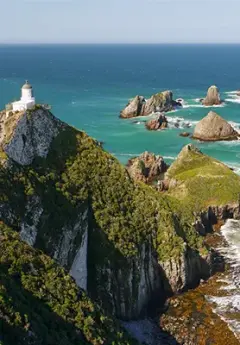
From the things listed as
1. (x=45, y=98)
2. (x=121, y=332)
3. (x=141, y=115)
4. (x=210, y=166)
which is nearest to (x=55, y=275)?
(x=121, y=332)

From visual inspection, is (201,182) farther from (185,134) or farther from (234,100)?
(234,100)

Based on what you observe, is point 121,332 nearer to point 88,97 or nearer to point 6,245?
point 6,245

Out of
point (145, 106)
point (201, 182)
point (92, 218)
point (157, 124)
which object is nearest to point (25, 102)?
point (92, 218)

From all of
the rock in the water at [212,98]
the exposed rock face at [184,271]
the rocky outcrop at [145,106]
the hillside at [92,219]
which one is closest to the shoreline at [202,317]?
the exposed rock face at [184,271]

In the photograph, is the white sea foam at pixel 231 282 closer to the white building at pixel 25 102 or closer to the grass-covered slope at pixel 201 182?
the grass-covered slope at pixel 201 182

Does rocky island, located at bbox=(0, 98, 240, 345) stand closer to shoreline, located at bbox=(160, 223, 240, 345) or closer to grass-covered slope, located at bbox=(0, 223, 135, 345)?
grass-covered slope, located at bbox=(0, 223, 135, 345)
